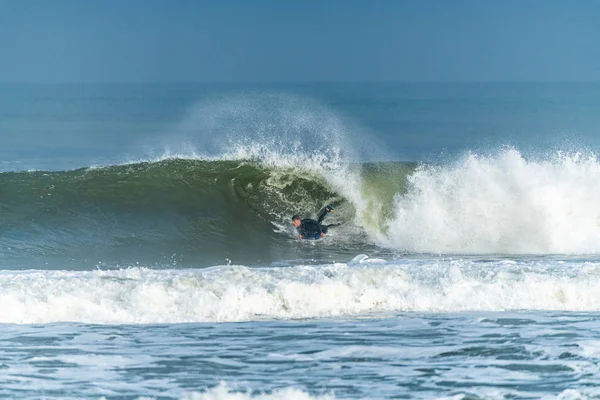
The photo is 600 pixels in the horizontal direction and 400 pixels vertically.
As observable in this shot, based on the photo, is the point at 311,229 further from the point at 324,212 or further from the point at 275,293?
the point at 275,293

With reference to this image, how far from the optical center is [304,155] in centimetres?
2306

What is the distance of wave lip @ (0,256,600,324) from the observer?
1263 centimetres

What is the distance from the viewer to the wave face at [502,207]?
1905cm

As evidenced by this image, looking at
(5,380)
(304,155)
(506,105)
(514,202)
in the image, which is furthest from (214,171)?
(506,105)

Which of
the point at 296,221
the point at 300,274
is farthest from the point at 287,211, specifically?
the point at 300,274

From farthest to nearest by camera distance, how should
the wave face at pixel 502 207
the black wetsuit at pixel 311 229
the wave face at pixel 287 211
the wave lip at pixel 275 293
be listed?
the black wetsuit at pixel 311 229 → the wave face at pixel 502 207 → the wave face at pixel 287 211 → the wave lip at pixel 275 293

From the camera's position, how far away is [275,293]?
1325cm

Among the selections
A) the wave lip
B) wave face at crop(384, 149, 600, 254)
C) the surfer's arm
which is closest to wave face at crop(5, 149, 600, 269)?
wave face at crop(384, 149, 600, 254)

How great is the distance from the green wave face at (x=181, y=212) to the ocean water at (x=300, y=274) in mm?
65

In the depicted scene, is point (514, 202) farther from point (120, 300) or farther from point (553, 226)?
Answer: point (120, 300)

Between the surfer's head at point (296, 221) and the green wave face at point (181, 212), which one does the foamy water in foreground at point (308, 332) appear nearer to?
the green wave face at point (181, 212)

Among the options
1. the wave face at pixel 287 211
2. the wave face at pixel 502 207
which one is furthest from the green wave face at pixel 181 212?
the wave face at pixel 502 207

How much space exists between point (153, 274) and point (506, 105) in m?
75.6

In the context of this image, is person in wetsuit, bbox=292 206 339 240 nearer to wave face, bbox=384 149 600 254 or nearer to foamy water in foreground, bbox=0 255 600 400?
wave face, bbox=384 149 600 254
